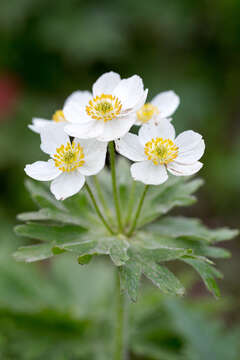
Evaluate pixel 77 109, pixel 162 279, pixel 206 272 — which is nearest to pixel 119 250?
pixel 162 279

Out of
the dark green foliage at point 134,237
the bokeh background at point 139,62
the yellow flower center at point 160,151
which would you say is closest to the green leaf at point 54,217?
the dark green foliage at point 134,237

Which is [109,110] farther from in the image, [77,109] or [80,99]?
[80,99]

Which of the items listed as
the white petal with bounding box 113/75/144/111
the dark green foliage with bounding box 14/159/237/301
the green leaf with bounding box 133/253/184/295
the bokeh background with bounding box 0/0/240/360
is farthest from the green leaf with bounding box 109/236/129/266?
the bokeh background with bounding box 0/0/240/360

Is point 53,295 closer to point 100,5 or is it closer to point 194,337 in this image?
point 194,337

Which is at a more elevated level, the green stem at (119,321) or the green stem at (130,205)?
the green stem at (130,205)

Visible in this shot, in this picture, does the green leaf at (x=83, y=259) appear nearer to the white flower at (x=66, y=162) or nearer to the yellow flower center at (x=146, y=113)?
the white flower at (x=66, y=162)

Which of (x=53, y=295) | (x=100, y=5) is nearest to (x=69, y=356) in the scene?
(x=53, y=295)
